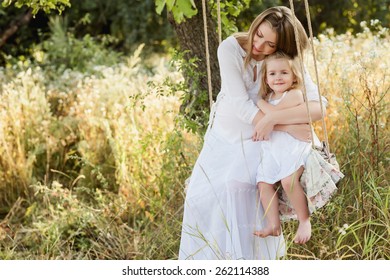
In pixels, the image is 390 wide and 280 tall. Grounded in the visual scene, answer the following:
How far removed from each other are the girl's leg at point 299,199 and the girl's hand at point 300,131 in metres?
0.14

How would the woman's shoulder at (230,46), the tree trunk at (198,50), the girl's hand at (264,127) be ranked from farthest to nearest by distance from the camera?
the tree trunk at (198,50) < the woman's shoulder at (230,46) < the girl's hand at (264,127)

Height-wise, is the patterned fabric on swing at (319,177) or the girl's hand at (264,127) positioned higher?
the girl's hand at (264,127)

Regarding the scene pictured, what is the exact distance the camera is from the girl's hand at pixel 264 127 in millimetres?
2744

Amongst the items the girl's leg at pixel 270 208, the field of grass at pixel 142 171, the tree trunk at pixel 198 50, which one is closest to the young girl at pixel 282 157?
the girl's leg at pixel 270 208

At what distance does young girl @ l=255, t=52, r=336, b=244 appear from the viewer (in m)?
2.70

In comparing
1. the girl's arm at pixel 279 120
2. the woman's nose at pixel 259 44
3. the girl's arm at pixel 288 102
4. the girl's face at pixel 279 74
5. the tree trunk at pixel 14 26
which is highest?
the tree trunk at pixel 14 26

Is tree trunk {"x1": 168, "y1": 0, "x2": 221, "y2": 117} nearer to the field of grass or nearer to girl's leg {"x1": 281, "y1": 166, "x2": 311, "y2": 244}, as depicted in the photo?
the field of grass

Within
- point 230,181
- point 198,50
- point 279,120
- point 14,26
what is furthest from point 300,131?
point 14,26

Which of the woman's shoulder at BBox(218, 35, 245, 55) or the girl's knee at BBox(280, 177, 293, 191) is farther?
the woman's shoulder at BBox(218, 35, 245, 55)

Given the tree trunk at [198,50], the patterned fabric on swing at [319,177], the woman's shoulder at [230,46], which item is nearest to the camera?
the patterned fabric on swing at [319,177]

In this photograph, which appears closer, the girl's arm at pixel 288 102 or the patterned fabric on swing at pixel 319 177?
the patterned fabric on swing at pixel 319 177

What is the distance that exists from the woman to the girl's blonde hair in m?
0.03

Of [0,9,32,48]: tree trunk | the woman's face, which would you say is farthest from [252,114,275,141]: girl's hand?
[0,9,32,48]: tree trunk

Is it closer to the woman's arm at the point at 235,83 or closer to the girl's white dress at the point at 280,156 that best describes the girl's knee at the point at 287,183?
the girl's white dress at the point at 280,156
